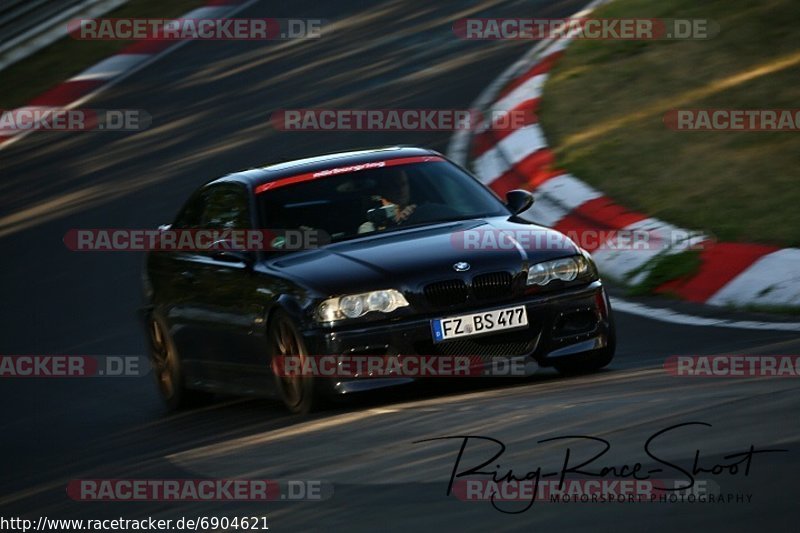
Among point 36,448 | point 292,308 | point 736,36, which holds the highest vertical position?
point 736,36

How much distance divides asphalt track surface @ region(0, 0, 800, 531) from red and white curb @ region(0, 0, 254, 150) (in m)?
0.29

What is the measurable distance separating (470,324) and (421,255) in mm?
473

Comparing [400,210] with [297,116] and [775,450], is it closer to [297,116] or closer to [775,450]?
[775,450]

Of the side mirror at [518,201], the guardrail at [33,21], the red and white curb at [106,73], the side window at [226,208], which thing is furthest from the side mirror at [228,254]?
the guardrail at [33,21]

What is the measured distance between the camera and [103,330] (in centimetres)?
1254

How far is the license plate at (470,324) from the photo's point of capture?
8.46 meters

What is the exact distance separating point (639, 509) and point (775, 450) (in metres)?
0.68

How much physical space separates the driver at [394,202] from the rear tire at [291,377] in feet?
2.64

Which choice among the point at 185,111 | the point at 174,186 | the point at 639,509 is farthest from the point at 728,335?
the point at 185,111

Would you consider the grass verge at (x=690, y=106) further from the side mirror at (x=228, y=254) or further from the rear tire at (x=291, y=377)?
the rear tire at (x=291, y=377)

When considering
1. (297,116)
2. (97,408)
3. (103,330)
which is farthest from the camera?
(297,116)

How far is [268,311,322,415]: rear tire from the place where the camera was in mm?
8539

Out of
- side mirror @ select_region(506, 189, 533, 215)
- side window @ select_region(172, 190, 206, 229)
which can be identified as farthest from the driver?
side window @ select_region(172, 190, 206, 229)

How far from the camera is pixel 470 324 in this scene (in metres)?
8.48
